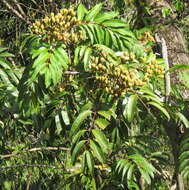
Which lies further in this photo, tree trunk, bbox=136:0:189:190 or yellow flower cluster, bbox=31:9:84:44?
tree trunk, bbox=136:0:189:190

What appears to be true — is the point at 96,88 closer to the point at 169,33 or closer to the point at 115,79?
the point at 115,79

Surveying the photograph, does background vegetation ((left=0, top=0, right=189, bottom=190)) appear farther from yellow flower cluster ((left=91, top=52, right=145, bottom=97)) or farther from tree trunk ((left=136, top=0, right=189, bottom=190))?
tree trunk ((left=136, top=0, right=189, bottom=190))

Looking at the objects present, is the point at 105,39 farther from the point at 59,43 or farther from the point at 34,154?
the point at 34,154

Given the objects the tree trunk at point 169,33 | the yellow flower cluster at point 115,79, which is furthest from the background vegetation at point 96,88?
the tree trunk at point 169,33

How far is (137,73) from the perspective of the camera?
1690 millimetres

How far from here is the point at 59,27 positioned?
169cm

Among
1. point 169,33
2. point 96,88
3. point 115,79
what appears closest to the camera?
point 115,79

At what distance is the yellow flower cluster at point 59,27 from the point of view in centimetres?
168

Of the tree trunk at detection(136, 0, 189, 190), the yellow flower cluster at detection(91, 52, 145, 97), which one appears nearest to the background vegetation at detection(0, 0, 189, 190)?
the yellow flower cluster at detection(91, 52, 145, 97)

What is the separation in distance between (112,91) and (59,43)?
12.1 inches

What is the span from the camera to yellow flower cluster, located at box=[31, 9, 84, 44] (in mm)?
1684

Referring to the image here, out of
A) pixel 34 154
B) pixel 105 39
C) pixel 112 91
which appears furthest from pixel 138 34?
pixel 34 154

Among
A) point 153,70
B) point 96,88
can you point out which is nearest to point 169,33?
point 153,70

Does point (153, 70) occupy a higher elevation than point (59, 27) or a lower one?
lower
